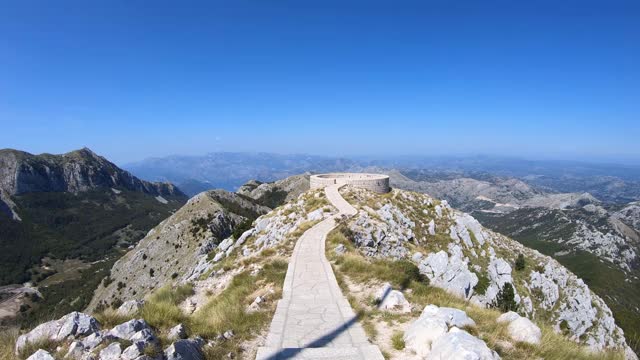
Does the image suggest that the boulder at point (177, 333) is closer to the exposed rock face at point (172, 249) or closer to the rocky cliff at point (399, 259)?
the rocky cliff at point (399, 259)

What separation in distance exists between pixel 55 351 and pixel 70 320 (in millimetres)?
924

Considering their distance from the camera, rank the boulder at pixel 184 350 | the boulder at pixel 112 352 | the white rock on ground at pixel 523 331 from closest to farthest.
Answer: the boulder at pixel 112 352 → the boulder at pixel 184 350 → the white rock on ground at pixel 523 331

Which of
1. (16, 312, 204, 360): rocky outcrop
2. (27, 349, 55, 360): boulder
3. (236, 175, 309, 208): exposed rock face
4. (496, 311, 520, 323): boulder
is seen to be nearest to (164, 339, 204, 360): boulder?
(16, 312, 204, 360): rocky outcrop

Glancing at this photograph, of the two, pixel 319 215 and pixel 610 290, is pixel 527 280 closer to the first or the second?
pixel 319 215

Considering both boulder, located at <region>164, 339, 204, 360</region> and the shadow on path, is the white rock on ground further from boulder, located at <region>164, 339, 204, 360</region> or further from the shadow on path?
boulder, located at <region>164, 339, 204, 360</region>

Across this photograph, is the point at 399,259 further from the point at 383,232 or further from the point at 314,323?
the point at 314,323

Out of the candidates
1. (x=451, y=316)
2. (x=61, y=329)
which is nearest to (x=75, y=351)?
(x=61, y=329)

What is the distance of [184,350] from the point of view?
314 inches

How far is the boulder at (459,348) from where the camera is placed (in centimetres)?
751

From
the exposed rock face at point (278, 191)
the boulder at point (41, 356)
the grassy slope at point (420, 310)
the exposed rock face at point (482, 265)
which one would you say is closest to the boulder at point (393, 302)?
the grassy slope at point (420, 310)

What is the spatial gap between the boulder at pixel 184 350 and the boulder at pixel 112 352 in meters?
0.86

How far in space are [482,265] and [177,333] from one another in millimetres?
39253

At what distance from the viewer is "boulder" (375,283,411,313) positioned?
498 inches

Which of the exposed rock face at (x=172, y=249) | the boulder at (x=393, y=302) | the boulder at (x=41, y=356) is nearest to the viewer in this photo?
the boulder at (x=41, y=356)
